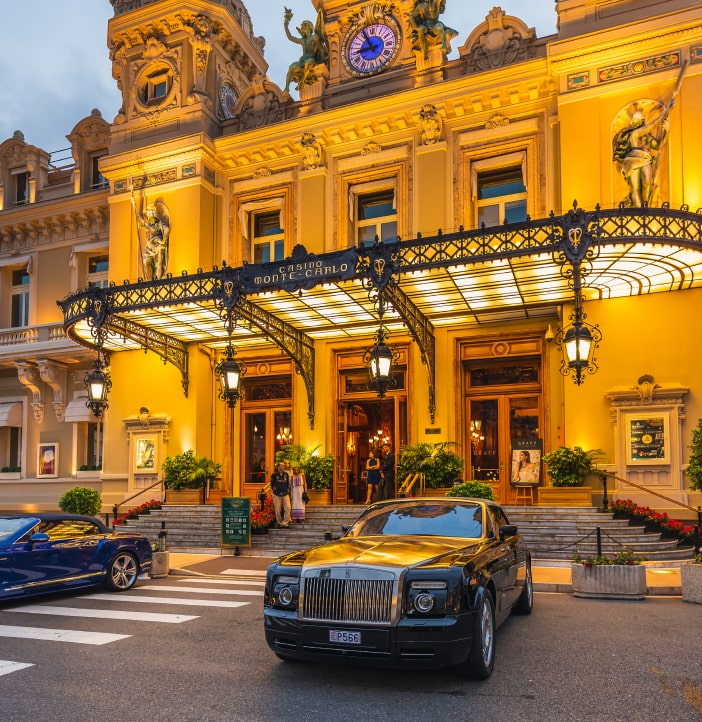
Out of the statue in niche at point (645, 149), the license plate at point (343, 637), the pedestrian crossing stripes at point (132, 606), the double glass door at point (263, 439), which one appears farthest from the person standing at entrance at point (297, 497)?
the license plate at point (343, 637)

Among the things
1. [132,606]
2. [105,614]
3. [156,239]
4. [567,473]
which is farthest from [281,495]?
[156,239]

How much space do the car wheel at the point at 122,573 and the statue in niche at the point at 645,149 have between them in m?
14.3

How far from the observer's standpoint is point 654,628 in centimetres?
911

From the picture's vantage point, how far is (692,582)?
36.9 ft

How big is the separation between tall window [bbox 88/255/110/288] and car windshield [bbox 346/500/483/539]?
73.6ft

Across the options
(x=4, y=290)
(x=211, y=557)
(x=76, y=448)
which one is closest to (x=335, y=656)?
(x=211, y=557)

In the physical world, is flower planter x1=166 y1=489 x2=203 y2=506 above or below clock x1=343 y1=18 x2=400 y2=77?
below

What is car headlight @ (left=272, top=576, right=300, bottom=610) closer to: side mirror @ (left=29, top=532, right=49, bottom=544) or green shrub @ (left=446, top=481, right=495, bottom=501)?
side mirror @ (left=29, top=532, right=49, bottom=544)

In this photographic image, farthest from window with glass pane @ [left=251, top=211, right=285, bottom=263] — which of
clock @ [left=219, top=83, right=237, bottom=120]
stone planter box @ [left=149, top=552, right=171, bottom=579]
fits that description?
stone planter box @ [left=149, top=552, right=171, bottom=579]

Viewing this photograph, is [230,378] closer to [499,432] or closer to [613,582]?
[499,432]

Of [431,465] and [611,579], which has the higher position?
[431,465]

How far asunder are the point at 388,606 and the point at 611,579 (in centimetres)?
638

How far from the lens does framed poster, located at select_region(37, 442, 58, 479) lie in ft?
90.7

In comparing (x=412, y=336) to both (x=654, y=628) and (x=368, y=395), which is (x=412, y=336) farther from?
(x=654, y=628)
